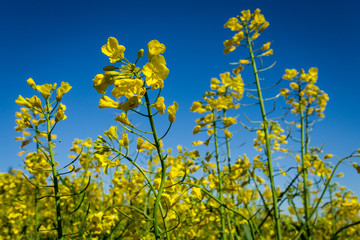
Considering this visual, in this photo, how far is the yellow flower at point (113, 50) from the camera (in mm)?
1390

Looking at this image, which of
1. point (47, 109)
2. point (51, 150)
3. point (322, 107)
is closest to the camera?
point (51, 150)

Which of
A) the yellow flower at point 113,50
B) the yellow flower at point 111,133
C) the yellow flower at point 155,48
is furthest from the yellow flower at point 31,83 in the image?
the yellow flower at point 155,48

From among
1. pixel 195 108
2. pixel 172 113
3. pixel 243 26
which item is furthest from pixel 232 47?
pixel 172 113

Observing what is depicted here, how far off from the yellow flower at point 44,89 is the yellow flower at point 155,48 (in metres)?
0.93

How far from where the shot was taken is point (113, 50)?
1.42 metres

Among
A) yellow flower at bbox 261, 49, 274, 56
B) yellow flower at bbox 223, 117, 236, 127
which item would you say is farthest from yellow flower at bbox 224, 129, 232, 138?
yellow flower at bbox 261, 49, 274, 56

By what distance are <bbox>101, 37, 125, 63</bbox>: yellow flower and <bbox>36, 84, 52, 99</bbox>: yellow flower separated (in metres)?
0.73

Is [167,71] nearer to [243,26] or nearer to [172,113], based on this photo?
[172,113]

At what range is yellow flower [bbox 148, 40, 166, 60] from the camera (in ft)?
4.55

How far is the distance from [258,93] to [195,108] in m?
0.78

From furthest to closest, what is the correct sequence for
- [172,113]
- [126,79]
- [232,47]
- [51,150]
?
[232,47], [51,150], [172,113], [126,79]

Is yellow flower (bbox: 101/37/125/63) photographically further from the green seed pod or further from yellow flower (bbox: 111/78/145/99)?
yellow flower (bbox: 111/78/145/99)

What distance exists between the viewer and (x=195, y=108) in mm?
3223

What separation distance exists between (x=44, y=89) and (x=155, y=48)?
3.24ft
